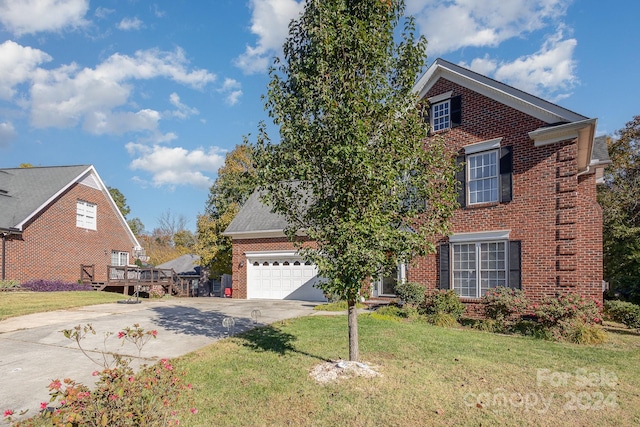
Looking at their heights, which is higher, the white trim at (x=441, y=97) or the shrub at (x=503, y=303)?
the white trim at (x=441, y=97)

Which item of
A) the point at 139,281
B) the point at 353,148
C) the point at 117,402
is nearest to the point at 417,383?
the point at 353,148

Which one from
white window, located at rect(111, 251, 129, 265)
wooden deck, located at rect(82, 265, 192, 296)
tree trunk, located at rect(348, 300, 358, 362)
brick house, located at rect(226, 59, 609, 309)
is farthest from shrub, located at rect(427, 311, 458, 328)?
white window, located at rect(111, 251, 129, 265)

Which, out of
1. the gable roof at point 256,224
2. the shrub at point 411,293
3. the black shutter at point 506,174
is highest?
the black shutter at point 506,174

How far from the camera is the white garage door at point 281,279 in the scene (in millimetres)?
19602

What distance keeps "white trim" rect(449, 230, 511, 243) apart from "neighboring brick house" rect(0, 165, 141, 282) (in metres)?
21.3

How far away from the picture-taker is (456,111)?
13.7 m

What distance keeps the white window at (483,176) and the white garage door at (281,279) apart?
9.05 meters

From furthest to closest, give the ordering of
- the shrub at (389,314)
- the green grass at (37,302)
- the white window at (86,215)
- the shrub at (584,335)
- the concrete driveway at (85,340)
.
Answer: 1. the white window at (86,215)
2. the green grass at (37,302)
3. the shrub at (389,314)
4. the shrub at (584,335)
5. the concrete driveway at (85,340)

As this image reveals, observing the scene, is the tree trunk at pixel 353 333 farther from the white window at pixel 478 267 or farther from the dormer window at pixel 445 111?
the dormer window at pixel 445 111

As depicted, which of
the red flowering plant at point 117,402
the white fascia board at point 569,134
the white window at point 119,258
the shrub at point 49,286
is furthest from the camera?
the white window at point 119,258

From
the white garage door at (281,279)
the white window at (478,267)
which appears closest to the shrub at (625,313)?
the white window at (478,267)

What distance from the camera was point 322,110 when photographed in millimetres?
6598

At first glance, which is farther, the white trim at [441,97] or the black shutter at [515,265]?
the white trim at [441,97]

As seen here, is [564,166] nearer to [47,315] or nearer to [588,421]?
[588,421]
